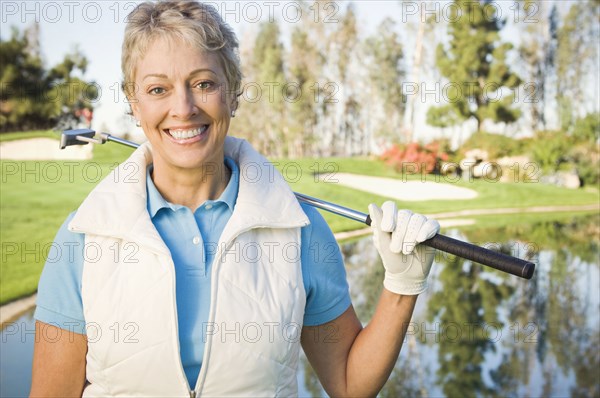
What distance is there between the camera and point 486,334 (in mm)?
3926

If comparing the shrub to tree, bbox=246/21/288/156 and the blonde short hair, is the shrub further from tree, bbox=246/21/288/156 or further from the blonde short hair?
the blonde short hair

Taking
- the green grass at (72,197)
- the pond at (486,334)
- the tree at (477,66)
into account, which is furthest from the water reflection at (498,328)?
the tree at (477,66)

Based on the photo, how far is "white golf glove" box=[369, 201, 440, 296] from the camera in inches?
52.2

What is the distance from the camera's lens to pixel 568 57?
22.3 meters

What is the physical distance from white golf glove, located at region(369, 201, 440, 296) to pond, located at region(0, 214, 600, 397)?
1.73 m

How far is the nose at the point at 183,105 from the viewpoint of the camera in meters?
1.26

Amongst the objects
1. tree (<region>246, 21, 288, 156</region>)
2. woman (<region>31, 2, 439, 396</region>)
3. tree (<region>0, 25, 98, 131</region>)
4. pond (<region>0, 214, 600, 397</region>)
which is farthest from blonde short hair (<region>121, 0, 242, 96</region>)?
tree (<region>246, 21, 288, 156</region>)

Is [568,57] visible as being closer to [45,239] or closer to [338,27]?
[338,27]

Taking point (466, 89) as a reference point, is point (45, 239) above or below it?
below

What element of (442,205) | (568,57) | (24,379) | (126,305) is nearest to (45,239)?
(24,379)

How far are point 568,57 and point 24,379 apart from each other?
22637 mm

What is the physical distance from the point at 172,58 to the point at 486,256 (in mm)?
733

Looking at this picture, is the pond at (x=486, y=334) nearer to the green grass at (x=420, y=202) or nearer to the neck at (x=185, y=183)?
the neck at (x=185, y=183)

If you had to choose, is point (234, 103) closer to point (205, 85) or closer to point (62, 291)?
point (205, 85)
